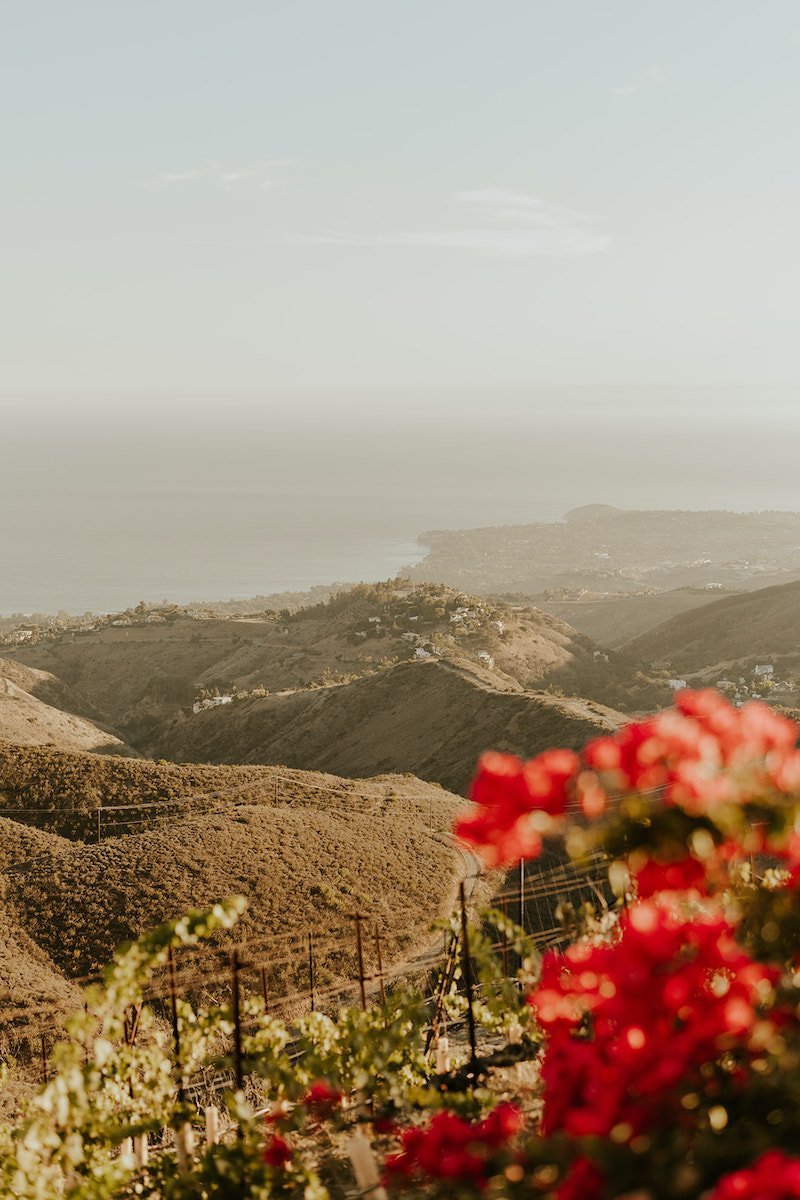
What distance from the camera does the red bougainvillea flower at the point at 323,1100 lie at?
17.9 feet

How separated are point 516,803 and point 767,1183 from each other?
1241 millimetres

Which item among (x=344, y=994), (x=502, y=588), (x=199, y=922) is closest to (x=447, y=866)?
(x=344, y=994)

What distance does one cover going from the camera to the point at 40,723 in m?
50.8

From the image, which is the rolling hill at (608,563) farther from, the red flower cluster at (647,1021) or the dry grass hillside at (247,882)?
the red flower cluster at (647,1021)

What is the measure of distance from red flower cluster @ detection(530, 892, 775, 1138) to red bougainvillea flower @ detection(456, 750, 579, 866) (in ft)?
1.56

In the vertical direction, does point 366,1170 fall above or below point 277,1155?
below

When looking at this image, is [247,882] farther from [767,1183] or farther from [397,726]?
[397,726]

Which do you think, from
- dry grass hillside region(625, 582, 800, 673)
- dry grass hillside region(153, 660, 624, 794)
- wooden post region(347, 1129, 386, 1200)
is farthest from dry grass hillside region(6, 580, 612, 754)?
wooden post region(347, 1129, 386, 1200)

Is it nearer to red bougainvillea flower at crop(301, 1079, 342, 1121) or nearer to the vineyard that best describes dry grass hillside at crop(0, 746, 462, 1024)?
red bougainvillea flower at crop(301, 1079, 342, 1121)

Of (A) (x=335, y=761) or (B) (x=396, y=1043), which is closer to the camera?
(B) (x=396, y=1043)

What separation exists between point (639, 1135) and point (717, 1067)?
0.61 m

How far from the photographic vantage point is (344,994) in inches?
797

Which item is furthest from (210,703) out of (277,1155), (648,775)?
(648,775)

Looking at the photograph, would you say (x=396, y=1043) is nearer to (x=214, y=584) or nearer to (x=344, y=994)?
(x=344, y=994)
